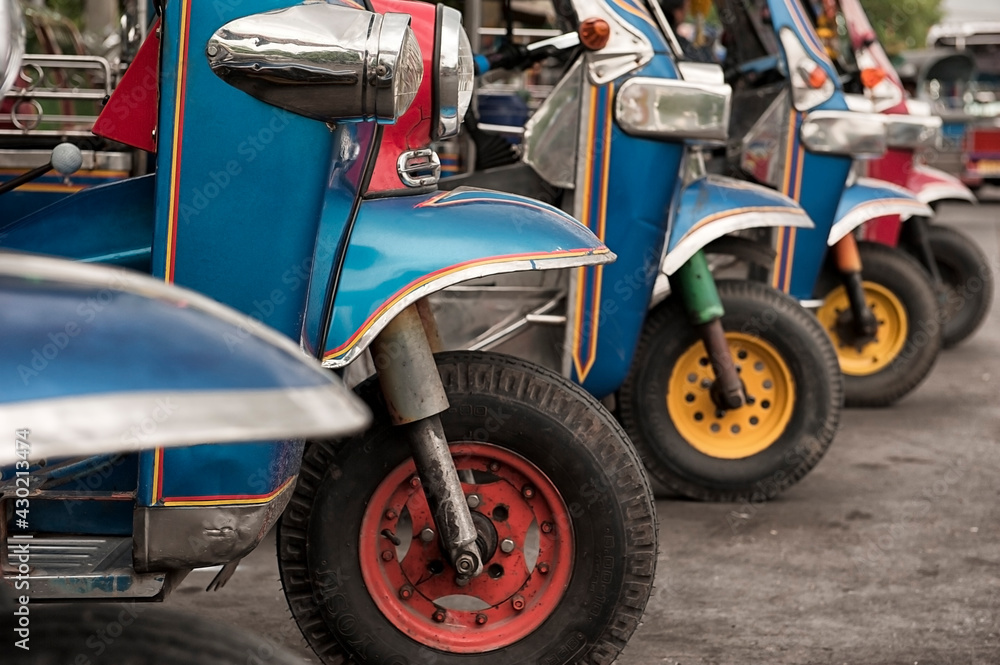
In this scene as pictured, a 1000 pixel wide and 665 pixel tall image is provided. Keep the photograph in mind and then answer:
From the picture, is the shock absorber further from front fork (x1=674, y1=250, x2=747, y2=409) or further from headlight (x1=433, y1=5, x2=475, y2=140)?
headlight (x1=433, y1=5, x2=475, y2=140)

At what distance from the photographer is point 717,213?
4004 mm

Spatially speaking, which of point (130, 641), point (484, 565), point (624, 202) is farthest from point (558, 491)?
point (624, 202)

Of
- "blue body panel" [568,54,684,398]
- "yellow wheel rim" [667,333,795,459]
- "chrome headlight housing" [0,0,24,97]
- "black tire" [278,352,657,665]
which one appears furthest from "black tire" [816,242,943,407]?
"chrome headlight housing" [0,0,24,97]

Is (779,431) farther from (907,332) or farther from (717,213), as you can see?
(907,332)

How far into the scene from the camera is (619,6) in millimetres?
3766

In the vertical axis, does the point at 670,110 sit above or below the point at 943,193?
above

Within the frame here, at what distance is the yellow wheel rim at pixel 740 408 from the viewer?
4305mm

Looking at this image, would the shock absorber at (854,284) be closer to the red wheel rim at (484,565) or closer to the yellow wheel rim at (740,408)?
the yellow wheel rim at (740,408)

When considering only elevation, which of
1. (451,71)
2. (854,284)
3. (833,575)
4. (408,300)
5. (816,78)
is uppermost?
(451,71)

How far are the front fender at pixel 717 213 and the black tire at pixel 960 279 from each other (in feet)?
10.8

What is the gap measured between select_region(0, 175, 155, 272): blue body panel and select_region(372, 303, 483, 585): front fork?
0.47 meters

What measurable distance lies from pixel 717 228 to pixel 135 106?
1979 mm

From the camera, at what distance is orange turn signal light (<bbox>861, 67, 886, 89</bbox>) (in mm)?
5758

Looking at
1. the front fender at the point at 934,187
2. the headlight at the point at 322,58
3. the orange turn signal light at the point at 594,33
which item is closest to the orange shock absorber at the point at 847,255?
the front fender at the point at 934,187
